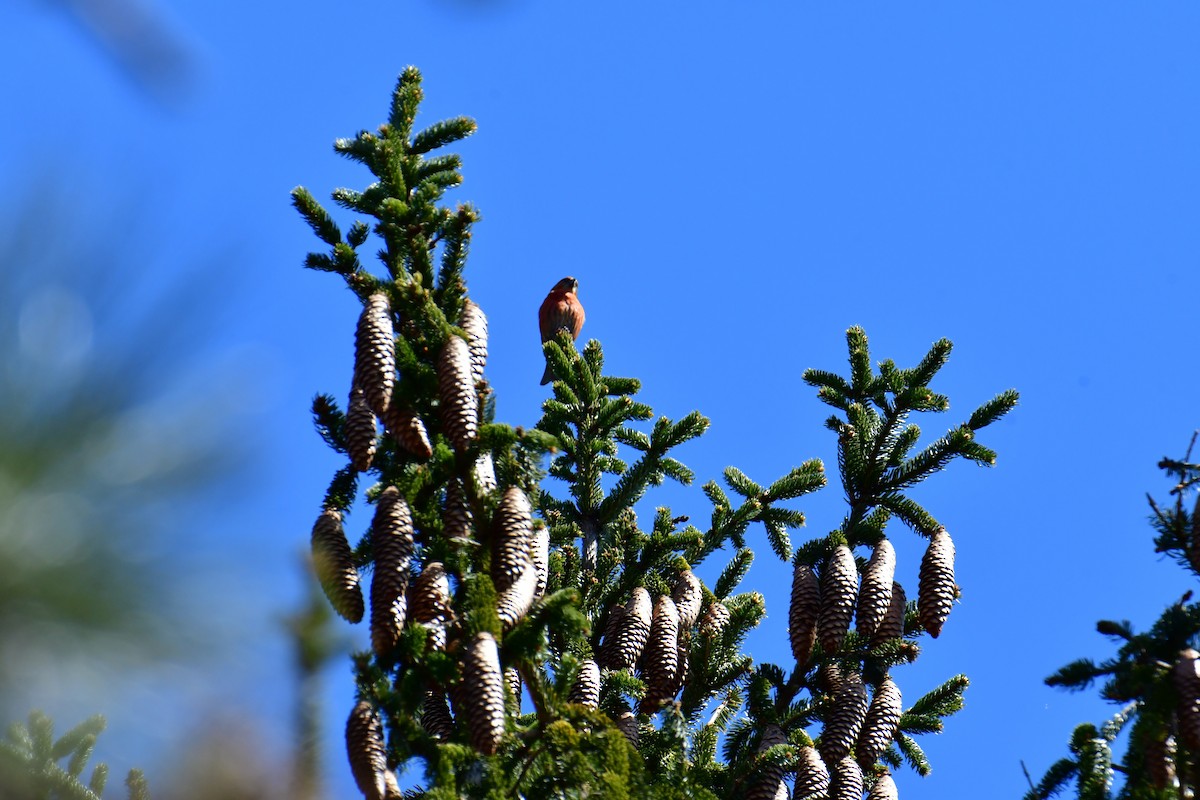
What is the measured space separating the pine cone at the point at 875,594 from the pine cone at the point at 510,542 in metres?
1.46

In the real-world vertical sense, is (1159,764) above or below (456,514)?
below

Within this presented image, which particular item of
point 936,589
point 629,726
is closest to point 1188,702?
point 936,589

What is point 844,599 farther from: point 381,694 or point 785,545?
point 381,694

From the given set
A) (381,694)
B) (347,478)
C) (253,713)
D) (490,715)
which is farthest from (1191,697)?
(253,713)

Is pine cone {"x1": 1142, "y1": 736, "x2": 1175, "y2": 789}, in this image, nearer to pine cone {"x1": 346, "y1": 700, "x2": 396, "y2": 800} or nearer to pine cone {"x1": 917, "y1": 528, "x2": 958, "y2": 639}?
pine cone {"x1": 917, "y1": 528, "x2": 958, "y2": 639}

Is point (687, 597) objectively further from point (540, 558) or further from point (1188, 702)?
point (1188, 702)

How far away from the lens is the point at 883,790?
4734 millimetres

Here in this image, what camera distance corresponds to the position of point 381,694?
3.60 metres

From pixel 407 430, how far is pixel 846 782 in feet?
6.24

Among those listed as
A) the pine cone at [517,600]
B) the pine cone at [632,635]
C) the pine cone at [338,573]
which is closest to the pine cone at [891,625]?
the pine cone at [632,635]

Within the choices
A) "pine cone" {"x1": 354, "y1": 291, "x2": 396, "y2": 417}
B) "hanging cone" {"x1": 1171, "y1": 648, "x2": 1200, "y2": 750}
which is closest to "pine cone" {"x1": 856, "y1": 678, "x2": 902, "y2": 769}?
"hanging cone" {"x1": 1171, "y1": 648, "x2": 1200, "y2": 750}

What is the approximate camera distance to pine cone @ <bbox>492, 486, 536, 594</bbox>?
12.5 feet

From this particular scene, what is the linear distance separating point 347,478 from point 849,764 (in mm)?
1936

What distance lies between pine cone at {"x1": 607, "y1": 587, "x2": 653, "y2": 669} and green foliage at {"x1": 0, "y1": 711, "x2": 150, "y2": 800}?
5.83 ft
